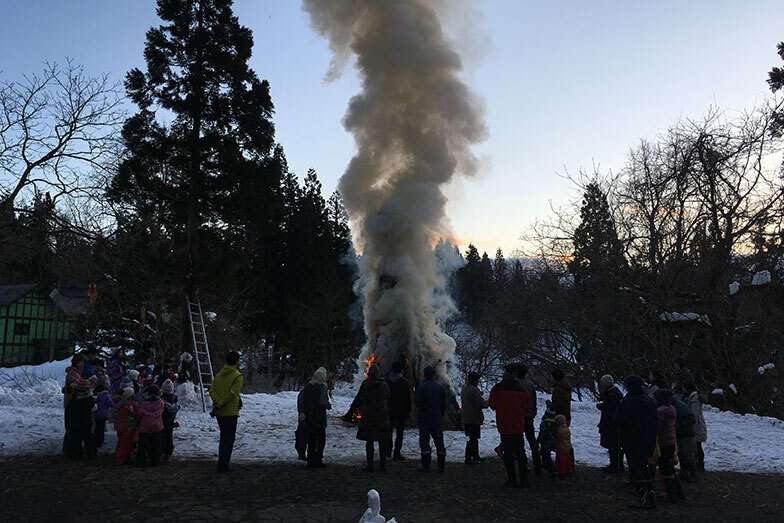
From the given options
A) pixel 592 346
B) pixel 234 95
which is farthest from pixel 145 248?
pixel 592 346

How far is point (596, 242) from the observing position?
73.2 ft

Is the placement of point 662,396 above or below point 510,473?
above

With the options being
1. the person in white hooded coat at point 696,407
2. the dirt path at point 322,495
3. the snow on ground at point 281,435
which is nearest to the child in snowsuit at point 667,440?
the dirt path at point 322,495

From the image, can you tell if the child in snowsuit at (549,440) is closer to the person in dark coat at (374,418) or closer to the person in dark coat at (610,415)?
the person in dark coat at (610,415)

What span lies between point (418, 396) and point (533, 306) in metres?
19.0

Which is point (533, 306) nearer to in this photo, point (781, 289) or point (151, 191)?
point (781, 289)

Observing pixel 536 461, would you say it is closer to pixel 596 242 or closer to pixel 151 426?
pixel 151 426

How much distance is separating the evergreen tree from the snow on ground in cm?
780

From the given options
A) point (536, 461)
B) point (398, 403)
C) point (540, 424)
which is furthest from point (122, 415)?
point (540, 424)

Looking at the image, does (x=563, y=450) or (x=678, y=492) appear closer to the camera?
(x=678, y=492)

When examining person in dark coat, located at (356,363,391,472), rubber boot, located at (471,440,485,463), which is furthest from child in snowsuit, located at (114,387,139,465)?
rubber boot, located at (471,440,485,463)

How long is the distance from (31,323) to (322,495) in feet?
131

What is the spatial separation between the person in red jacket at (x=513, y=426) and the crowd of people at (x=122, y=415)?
5.35 m

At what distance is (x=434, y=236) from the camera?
1473cm
